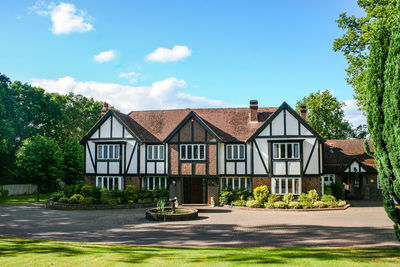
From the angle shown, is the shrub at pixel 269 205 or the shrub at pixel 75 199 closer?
the shrub at pixel 269 205

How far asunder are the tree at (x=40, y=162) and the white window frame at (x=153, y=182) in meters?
9.08

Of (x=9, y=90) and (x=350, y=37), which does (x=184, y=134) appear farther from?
(x=9, y=90)

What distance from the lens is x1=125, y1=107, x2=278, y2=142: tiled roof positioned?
29.6 meters

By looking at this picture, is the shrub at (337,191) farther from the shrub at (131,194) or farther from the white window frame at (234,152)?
the shrub at (131,194)

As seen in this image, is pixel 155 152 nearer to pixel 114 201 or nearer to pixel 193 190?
pixel 193 190

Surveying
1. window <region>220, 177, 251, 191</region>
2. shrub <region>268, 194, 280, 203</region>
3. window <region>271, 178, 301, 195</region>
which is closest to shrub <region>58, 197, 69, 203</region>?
window <region>220, 177, 251, 191</region>

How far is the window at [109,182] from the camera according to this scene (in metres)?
30.2

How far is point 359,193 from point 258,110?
12647mm

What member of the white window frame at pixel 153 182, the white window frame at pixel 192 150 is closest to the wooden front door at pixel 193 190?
the white window frame at pixel 153 182

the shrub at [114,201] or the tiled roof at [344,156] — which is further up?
the tiled roof at [344,156]

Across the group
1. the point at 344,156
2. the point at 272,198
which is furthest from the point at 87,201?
the point at 344,156

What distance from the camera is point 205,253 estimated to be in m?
10.9

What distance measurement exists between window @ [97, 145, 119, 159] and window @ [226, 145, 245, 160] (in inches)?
401

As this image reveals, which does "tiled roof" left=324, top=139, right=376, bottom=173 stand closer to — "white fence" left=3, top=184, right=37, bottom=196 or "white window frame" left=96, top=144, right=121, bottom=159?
"white window frame" left=96, top=144, right=121, bottom=159
